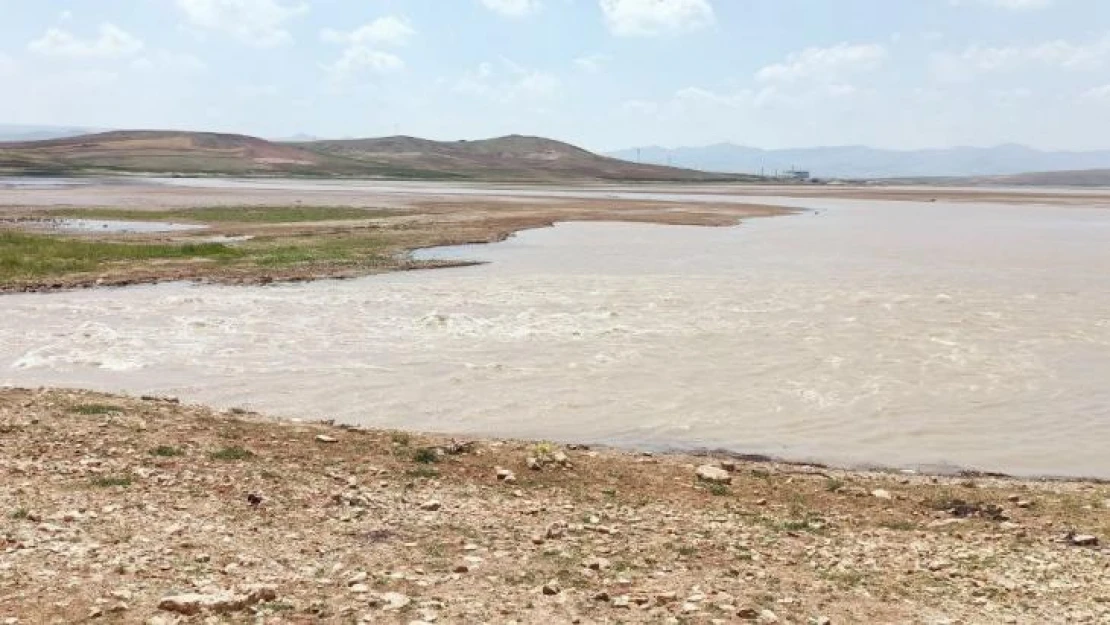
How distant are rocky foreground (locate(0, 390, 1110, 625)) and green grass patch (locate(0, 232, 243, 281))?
A: 20206 mm

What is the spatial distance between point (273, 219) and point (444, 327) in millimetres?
34929

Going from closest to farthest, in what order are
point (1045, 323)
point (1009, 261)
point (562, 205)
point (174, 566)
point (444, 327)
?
1. point (174, 566)
2. point (444, 327)
3. point (1045, 323)
4. point (1009, 261)
5. point (562, 205)

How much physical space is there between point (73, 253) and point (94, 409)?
78.7ft

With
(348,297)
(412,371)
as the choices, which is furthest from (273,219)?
(412,371)

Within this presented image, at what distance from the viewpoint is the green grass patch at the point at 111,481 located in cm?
1036

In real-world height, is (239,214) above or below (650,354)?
above

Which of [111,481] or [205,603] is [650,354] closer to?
[111,481]

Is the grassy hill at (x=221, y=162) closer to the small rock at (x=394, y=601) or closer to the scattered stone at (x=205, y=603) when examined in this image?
the scattered stone at (x=205, y=603)

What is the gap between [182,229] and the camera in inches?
1922

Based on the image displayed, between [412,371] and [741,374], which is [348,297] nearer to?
[412,371]

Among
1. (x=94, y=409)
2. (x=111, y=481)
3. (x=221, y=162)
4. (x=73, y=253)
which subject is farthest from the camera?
(x=221, y=162)

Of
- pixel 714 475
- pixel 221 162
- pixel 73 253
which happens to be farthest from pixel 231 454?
pixel 221 162

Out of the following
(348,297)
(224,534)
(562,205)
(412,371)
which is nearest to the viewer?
(224,534)

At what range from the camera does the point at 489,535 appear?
9562 mm
